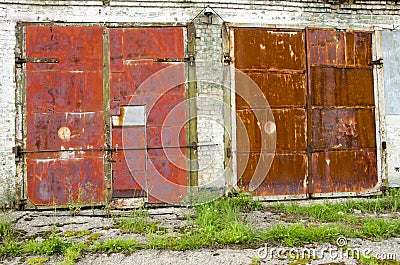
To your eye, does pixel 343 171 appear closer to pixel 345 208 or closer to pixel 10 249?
pixel 345 208

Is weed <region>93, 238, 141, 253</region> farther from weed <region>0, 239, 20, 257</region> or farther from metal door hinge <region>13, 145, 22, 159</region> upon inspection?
metal door hinge <region>13, 145, 22, 159</region>

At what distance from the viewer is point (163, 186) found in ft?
21.9

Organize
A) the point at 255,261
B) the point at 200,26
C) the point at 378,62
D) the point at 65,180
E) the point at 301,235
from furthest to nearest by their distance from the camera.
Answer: the point at 378,62 < the point at 200,26 < the point at 65,180 < the point at 301,235 < the point at 255,261

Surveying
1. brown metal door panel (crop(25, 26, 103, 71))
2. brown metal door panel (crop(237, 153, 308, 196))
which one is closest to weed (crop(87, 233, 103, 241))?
brown metal door panel (crop(237, 153, 308, 196))

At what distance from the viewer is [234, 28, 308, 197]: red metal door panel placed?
22.7 ft

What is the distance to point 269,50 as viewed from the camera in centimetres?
702

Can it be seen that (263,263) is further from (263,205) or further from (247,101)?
(247,101)

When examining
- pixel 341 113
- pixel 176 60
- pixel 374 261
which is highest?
pixel 176 60

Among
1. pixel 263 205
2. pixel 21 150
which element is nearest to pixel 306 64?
pixel 263 205

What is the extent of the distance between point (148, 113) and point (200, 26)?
5.82 ft

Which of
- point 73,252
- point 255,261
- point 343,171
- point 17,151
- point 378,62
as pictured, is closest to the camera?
point 255,261

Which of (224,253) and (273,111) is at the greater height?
(273,111)

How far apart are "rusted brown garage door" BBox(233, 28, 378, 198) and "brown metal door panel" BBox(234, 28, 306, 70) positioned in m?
0.02

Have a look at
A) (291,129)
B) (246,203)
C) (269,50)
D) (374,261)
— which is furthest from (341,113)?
(374,261)
